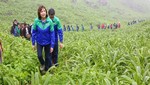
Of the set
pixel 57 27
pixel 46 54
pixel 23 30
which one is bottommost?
pixel 23 30

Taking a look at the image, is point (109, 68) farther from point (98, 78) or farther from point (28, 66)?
point (28, 66)

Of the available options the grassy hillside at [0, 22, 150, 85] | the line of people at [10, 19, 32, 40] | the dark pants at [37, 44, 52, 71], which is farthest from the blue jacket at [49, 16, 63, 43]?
the line of people at [10, 19, 32, 40]

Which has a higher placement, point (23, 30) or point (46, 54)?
point (46, 54)

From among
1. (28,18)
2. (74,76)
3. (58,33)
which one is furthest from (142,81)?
(28,18)

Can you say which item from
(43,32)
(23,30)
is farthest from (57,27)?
(23,30)

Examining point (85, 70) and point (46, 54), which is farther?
point (46, 54)

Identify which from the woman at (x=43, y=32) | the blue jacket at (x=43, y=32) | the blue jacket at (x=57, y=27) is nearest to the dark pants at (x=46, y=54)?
the woman at (x=43, y=32)

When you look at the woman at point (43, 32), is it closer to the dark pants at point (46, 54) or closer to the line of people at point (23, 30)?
the dark pants at point (46, 54)

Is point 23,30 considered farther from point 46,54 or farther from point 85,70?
point 85,70

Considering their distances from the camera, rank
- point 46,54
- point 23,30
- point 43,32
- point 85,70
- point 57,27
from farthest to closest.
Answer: point 23,30
point 57,27
point 46,54
point 43,32
point 85,70

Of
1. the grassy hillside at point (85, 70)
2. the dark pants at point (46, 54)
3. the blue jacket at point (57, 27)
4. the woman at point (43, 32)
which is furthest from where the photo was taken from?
the blue jacket at point (57, 27)

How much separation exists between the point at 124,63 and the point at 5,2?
175ft

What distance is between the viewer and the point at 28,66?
29.2ft

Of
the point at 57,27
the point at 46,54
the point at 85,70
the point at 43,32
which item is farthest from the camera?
the point at 57,27
